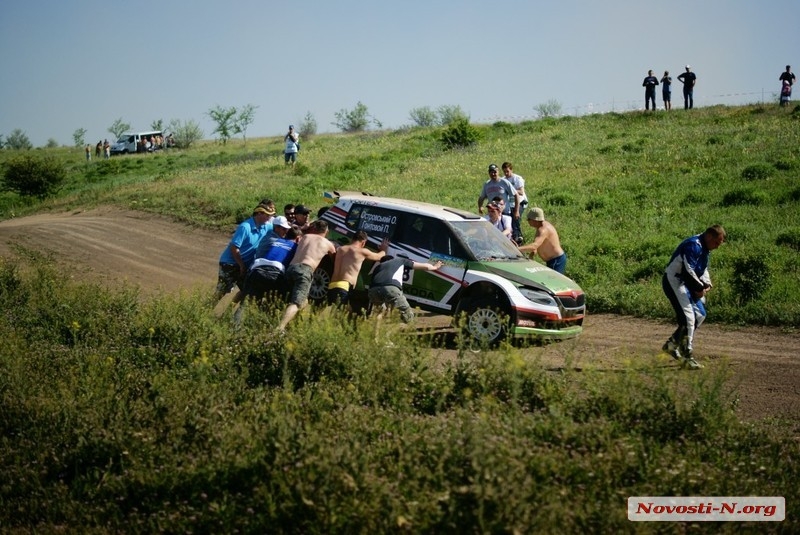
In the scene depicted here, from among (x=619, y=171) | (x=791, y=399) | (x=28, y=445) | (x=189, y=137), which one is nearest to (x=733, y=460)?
(x=791, y=399)

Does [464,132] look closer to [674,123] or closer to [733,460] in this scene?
[674,123]

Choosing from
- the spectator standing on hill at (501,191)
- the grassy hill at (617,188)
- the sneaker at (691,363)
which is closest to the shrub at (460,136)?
the grassy hill at (617,188)

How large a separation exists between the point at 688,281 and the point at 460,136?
2878 cm

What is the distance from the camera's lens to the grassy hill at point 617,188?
15875 mm

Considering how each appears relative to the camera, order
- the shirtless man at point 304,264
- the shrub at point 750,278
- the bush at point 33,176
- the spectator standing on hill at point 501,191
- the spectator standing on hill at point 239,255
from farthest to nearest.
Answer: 1. the bush at point 33,176
2. the spectator standing on hill at point 501,191
3. the shrub at point 750,278
4. the spectator standing on hill at point 239,255
5. the shirtless man at point 304,264

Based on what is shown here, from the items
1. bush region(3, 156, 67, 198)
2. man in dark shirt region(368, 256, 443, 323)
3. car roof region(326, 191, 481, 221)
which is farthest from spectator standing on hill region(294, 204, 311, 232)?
bush region(3, 156, 67, 198)

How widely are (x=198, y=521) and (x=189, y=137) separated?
7087 centimetres

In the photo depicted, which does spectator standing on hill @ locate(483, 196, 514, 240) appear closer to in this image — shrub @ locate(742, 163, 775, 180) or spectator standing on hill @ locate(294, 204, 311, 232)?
spectator standing on hill @ locate(294, 204, 311, 232)

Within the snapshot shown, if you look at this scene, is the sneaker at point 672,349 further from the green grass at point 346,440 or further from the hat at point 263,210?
the hat at point 263,210

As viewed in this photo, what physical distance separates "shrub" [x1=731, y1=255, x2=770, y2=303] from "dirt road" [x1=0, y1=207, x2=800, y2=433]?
1.21 m

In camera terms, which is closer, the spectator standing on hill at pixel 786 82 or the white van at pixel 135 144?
the spectator standing on hill at pixel 786 82

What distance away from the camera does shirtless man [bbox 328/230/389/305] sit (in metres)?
11.9

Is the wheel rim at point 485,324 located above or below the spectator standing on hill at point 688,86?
below

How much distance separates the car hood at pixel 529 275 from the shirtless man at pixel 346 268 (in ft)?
5.42
